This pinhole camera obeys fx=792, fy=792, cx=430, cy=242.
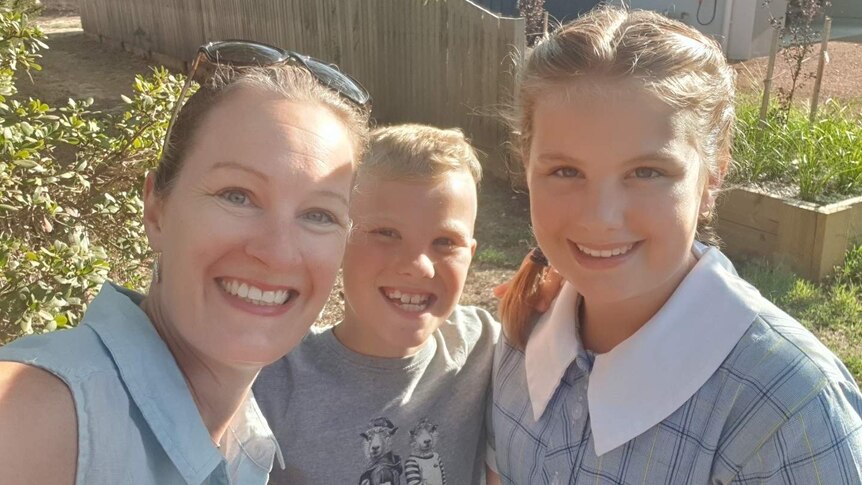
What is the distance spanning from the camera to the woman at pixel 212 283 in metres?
1.40

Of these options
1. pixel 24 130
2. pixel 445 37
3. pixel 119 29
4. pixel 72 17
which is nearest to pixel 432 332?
pixel 24 130

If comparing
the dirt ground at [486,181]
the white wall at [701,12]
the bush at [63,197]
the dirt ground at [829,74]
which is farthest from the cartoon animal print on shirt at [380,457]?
the white wall at [701,12]

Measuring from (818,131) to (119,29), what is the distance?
1307 cm

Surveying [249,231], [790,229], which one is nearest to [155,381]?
[249,231]

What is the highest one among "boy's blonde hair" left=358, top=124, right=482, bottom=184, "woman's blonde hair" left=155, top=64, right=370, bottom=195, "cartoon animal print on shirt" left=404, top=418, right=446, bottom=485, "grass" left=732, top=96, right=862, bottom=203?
"woman's blonde hair" left=155, top=64, right=370, bottom=195

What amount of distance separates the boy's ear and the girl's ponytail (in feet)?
3.40

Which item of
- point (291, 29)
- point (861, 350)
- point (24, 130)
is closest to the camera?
point (24, 130)

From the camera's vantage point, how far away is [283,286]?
5.35 feet

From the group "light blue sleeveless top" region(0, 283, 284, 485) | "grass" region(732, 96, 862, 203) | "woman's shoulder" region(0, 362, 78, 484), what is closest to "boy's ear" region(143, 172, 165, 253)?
"light blue sleeveless top" region(0, 283, 284, 485)

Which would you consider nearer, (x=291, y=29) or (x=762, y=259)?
(x=762, y=259)

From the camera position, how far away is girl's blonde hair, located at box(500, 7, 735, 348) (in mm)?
1838

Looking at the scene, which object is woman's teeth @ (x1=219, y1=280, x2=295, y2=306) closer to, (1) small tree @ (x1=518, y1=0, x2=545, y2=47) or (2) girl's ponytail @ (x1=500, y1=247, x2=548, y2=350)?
(2) girl's ponytail @ (x1=500, y1=247, x2=548, y2=350)

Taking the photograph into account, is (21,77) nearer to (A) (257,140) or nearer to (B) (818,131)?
(B) (818,131)

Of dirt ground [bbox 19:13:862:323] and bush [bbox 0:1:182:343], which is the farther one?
dirt ground [bbox 19:13:862:323]
